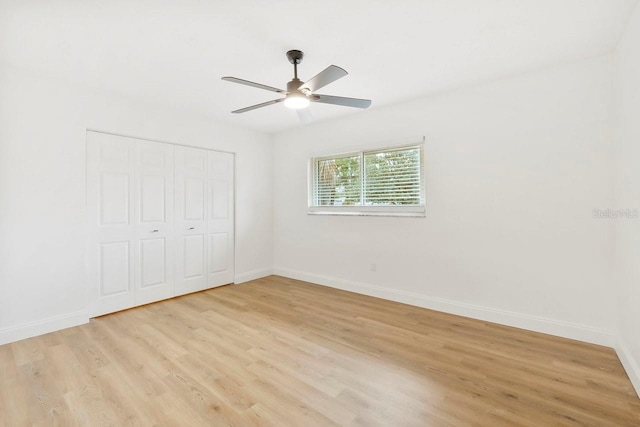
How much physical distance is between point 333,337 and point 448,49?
8.93 feet

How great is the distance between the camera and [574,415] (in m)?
1.70

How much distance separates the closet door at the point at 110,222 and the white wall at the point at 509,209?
2.89 meters

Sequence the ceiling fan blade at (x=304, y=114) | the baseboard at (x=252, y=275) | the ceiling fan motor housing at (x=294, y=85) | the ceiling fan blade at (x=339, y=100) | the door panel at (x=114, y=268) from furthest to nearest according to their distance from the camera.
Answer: the baseboard at (x=252, y=275) < the door panel at (x=114, y=268) < the ceiling fan blade at (x=304, y=114) < the ceiling fan blade at (x=339, y=100) < the ceiling fan motor housing at (x=294, y=85)

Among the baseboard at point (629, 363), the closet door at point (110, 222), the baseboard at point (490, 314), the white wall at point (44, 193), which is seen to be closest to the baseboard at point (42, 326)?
the white wall at point (44, 193)

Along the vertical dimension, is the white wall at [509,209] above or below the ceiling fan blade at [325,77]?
below

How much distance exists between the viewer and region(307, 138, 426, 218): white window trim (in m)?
3.56

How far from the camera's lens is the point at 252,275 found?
487 cm

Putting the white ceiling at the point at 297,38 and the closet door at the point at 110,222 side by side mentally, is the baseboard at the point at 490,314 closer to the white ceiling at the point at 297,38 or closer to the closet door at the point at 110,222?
the white ceiling at the point at 297,38

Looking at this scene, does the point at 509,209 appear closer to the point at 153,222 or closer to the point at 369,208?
the point at 369,208

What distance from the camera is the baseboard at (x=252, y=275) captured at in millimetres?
4672

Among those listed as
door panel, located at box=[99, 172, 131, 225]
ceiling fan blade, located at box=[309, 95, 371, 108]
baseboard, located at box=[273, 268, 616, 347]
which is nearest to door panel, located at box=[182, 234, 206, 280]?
door panel, located at box=[99, 172, 131, 225]

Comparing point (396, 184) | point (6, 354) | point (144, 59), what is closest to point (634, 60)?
point (396, 184)

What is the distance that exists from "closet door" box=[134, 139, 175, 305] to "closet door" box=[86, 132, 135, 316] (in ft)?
0.26

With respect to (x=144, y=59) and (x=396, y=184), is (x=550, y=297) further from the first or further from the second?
(x=144, y=59)
